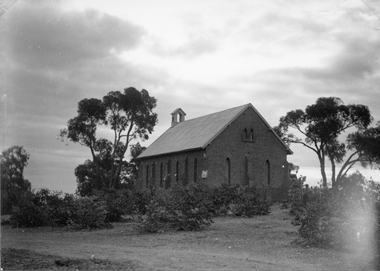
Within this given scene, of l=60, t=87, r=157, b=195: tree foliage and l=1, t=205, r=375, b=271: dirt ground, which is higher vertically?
l=60, t=87, r=157, b=195: tree foliage

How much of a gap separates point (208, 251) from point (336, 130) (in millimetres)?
32592

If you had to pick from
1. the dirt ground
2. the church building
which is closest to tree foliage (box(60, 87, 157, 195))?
the church building

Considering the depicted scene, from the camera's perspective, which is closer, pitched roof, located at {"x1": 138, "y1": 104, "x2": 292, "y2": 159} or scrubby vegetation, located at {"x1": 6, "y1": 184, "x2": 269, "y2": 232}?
scrubby vegetation, located at {"x1": 6, "y1": 184, "x2": 269, "y2": 232}

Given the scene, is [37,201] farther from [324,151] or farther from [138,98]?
[324,151]

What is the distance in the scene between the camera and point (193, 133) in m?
49.4

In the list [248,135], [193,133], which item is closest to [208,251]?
[248,135]

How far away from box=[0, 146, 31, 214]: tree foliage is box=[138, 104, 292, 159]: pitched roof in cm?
2207

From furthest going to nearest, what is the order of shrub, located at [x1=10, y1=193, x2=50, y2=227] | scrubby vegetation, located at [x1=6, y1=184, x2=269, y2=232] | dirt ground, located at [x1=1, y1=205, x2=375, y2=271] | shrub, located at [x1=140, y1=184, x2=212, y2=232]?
shrub, located at [x1=10, y1=193, x2=50, y2=227] → scrubby vegetation, located at [x1=6, y1=184, x2=269, y2=232] → shrub, located at [x1=140, y1=184, x2=212, y2=232] → dirt ground, located at [x1=1, y1=205, x2=375, y2=271]

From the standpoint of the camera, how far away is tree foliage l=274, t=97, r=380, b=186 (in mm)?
40000

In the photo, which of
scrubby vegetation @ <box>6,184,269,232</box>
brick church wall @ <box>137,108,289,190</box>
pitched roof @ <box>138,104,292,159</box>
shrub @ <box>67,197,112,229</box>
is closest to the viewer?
scrubby vegetation @ <box>6,184,269,232</box>

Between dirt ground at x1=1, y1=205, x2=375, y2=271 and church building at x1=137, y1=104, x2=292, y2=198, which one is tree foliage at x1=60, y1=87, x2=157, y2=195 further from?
dirt ground at x1=1, y1=205, x2=375, y2=271

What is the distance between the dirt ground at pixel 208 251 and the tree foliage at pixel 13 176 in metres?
3.37

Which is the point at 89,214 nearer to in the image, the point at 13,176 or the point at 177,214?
the point at 177,214

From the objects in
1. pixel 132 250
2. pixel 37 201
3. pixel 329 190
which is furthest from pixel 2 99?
pixel 37 201
